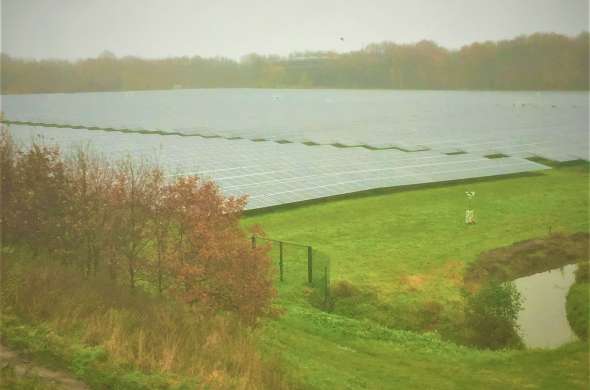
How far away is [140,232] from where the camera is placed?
1920 centimetres

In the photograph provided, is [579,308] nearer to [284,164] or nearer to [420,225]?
[420,225]

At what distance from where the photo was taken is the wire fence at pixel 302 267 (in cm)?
3115

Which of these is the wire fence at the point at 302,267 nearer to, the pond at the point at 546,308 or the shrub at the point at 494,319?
the shrub at the point at 494,319

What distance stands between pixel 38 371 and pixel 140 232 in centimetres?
668

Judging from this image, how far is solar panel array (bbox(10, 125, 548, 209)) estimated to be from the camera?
5313 centimetres

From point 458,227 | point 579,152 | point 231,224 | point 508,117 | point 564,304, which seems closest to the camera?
point 231,224

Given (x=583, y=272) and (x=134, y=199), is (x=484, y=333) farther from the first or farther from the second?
(x=134, y=199)

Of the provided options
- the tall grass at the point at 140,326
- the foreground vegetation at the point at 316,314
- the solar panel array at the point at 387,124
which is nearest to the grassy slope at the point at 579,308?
the foreground vegetation at the point at 316,314

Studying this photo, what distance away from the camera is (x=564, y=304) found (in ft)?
107

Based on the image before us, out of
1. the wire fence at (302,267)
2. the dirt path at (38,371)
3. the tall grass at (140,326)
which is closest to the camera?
the dirt path at (38,371)

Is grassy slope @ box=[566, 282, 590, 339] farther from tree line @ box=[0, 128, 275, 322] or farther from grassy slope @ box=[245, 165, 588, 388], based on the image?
tree line @ box=[0, 128, 275, 322]

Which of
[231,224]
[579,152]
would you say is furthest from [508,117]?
[231,224]

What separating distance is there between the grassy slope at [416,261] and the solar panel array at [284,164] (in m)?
2.88

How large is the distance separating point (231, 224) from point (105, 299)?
4.62m
